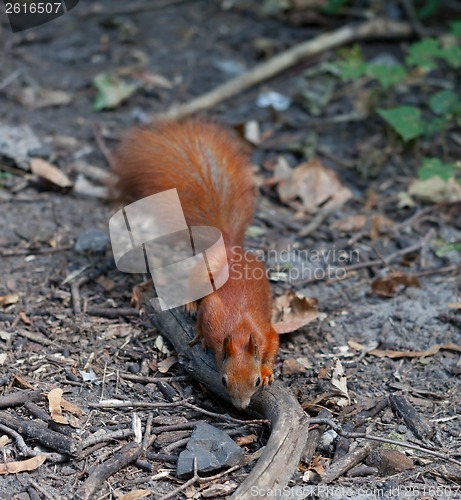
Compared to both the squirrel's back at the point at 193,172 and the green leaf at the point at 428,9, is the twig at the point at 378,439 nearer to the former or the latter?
the squirrel's back at the point at 193,172

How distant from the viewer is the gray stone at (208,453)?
3195 millimetres

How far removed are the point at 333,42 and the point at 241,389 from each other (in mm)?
4412

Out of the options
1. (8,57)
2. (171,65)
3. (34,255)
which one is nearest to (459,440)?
(34,255)

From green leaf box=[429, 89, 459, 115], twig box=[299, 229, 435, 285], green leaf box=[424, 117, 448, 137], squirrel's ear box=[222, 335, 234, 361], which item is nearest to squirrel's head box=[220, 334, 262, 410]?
squirrel's ear box=[222, 335, 234, 361]

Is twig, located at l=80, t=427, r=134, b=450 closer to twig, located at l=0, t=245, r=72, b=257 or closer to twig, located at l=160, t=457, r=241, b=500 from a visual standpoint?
twig, located at l=160, t=457, r=241, b=500

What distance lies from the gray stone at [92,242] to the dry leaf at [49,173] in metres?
0.58

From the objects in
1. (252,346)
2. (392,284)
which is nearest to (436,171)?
(392,284)

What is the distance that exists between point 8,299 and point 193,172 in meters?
1.32

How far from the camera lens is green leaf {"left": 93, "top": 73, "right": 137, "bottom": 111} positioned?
642cm

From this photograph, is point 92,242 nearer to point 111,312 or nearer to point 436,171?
point 111,312

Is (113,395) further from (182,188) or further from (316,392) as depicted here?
(182,188)

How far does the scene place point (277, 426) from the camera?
3.27 m

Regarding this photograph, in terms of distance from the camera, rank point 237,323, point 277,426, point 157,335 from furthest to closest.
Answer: point 157,335
point 237,323
point 277,426

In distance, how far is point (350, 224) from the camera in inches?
211
